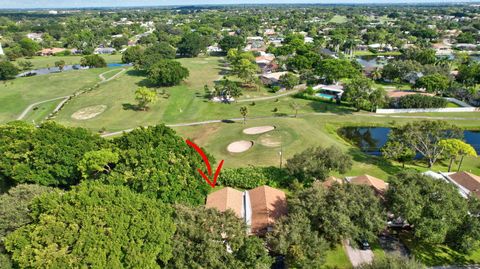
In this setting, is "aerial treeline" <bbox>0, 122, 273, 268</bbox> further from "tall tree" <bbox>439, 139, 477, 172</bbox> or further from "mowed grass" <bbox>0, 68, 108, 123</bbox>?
"mowed grass" <bbox>0, 68, 108, 123</bbox>

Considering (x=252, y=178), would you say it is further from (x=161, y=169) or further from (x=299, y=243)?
(x=299, y=243)

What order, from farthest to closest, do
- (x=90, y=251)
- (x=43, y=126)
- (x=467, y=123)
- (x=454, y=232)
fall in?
(x=467, y=123) → (x=43, y=126) → (x=454, y=232) → (x=90, y=251)

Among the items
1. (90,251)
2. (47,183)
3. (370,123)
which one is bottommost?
(370,123)

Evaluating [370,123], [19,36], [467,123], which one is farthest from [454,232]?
[19,36]

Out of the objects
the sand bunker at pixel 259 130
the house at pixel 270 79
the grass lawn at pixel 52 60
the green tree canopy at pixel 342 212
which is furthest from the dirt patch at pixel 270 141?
the grass lawn at pixel 52 60

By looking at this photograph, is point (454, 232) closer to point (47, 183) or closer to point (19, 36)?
point (47, 183)

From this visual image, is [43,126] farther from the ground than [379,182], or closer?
farther from the ground

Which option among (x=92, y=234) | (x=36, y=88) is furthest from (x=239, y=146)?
(x=36, y=88)
